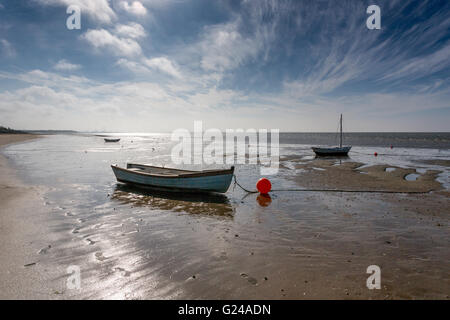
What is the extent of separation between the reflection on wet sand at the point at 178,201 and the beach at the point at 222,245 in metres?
0.10

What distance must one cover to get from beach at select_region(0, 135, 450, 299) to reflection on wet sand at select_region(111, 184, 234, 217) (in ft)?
0.32

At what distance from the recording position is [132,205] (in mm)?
11750

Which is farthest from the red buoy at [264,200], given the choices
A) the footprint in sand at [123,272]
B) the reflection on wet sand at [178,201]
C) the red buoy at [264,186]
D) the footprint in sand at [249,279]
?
the footprint in sand at [123,272]

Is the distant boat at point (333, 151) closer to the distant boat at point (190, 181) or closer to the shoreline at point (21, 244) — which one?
the distant boat at point (190, 181)

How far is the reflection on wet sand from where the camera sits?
37.1ft

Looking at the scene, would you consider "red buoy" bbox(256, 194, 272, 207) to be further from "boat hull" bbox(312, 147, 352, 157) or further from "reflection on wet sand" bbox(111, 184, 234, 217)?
"boat hull" bbox(312, 147, 352, 157)

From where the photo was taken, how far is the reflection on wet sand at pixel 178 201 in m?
11.3

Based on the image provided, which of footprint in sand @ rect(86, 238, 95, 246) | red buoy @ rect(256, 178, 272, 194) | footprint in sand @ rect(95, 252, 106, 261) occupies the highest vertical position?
red buoy @ rect(256, 178, 272, 194)

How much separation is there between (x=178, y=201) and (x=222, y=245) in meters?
5.78

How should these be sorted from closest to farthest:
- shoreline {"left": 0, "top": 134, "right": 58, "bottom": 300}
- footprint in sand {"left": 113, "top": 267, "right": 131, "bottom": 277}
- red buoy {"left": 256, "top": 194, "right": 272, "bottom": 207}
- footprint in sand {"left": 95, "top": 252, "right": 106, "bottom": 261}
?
shoreline {"left": 0, "top": 134, "right": 58, "bottom": 300} < footprint in sand {"left": 113, "top": 267, "right": 131, "bottom": 277} < footprint in sand {"left": 95, "top": 252, "right": 106, "bottom": 261} < red buoy {"left": 256, "top": 194, "right": 272, "bottom": 207}

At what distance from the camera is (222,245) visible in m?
7.47

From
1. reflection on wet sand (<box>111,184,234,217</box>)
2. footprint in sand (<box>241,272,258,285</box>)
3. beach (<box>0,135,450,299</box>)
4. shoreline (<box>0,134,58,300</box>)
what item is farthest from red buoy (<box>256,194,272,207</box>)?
shoreline (<box>0,134,58,300</box>)
